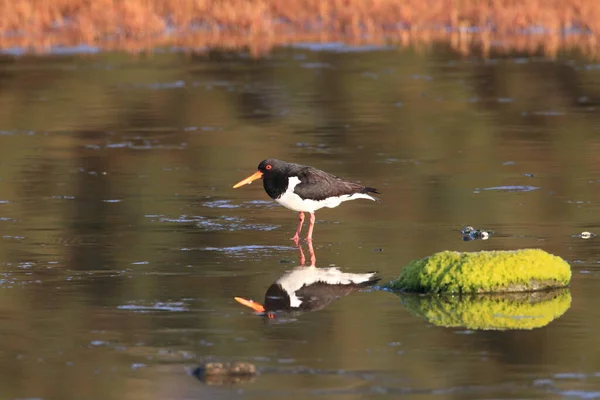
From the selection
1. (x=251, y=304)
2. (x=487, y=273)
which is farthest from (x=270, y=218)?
(x=487, y=273)

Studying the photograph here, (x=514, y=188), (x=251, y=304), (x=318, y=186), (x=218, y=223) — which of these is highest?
(x=318, y=186)

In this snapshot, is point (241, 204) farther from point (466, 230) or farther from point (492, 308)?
point (492, 308)

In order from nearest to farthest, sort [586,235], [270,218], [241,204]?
[586,235] < [270,218] < [241,204]

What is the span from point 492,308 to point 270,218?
481cm

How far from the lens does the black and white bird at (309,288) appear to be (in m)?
10.1

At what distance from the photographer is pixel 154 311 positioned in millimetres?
9914

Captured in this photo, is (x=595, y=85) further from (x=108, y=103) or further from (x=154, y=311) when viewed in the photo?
(x=154, y=311)

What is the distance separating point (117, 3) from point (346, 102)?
15795mm

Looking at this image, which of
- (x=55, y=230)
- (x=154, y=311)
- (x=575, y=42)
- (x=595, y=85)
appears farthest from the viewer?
(x=575, y=42)

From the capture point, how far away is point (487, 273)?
398 inches

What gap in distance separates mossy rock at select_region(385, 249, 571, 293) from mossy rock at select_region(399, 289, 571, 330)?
65mm

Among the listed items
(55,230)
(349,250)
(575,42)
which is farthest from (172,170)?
(575,42)

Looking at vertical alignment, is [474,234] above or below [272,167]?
below

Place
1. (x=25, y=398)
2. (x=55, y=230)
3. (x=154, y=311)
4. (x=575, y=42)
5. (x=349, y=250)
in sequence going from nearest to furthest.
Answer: (x=25, y=398) < (x=154, y=311) < (x=349, y=250) < (x=55, y=230) < (x=575, y=42)
